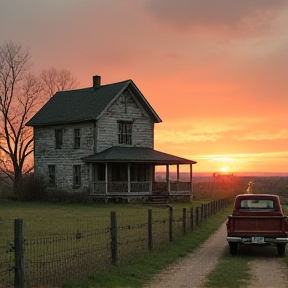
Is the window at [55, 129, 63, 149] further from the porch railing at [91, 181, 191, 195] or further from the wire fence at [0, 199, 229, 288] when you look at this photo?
the wire fence at [0, 199, 229, 288]

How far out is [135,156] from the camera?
40844mm

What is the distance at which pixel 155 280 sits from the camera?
37.9 feet

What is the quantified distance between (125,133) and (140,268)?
31.9 m

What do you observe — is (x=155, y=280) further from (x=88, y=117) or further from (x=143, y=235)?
(x=88, y=117)

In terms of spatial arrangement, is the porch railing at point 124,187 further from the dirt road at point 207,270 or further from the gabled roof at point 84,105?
the dirt road at point 207,270

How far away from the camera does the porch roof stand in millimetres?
39750

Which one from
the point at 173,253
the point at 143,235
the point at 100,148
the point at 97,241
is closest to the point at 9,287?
the point at 173,253

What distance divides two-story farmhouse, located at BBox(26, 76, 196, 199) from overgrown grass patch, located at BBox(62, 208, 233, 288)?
22750 millimetres

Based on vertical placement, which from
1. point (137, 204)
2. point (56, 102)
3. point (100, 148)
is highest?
point (56, 102)

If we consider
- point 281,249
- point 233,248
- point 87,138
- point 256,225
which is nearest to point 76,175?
point 87,138

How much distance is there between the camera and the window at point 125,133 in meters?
43.8

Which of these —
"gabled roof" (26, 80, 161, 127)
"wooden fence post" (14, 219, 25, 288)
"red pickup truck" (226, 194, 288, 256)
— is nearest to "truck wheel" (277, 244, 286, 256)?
"red pickup truck" (226, 194, 288, 256)

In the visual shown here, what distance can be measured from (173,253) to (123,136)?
29.2 meters

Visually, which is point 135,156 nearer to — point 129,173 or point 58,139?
point 129,173
